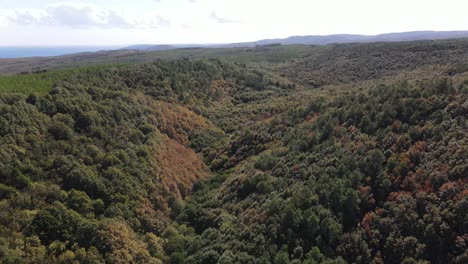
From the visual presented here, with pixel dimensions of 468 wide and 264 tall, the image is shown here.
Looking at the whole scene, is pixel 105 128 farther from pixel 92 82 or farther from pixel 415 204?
pixel 415 204

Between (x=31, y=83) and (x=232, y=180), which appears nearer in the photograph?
(x=232, y=180)

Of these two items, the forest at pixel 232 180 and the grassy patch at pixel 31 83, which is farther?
the grassy patch at pixel 31 83

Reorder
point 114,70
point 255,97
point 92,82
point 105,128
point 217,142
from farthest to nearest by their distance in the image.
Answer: point 255,97, point 114,70, point 217,142, point 92,82, point 105,128

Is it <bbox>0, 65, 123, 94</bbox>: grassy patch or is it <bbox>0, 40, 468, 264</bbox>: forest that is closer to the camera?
<bbox>0, 40, 468, 264</bbox>: forest

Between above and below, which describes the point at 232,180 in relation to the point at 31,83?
below

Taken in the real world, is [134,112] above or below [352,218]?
above

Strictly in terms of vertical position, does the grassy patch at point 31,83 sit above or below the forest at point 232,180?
above

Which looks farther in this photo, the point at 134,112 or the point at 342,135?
the point at 134,112

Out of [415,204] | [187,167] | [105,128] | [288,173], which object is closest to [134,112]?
[105,128]
